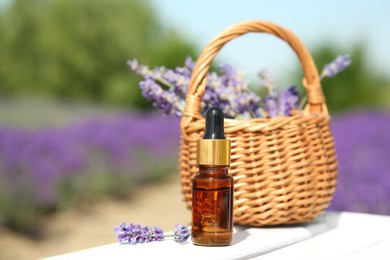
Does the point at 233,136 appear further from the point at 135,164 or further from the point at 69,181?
the point at 135,164

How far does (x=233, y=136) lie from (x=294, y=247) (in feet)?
1.01

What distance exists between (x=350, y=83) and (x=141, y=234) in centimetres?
1199

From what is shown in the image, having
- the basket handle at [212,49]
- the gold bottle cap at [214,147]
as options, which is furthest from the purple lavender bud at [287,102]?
the gold bottle cap at [214,147]

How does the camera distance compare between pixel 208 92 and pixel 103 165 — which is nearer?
pixel 208 92

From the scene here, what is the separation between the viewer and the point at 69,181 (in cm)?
502

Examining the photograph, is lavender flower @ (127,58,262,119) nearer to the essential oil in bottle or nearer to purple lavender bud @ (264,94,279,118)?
purple lavender bud @ (264,94,279,118)

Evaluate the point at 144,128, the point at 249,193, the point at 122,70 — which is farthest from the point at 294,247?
the point at 122,70

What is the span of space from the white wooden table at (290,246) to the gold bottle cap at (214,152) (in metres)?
0.20

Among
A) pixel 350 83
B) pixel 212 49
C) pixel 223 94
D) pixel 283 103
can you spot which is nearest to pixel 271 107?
pixel 283 103

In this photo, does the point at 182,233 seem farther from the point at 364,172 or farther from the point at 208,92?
the point at 364,172

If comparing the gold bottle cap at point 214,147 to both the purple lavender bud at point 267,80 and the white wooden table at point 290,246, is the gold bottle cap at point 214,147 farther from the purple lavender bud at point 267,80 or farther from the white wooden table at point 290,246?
the purple lavender bud at point 267,80

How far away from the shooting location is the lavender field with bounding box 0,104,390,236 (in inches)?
122

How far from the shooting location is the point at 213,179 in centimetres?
122

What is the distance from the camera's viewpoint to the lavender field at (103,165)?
3.11 metres
